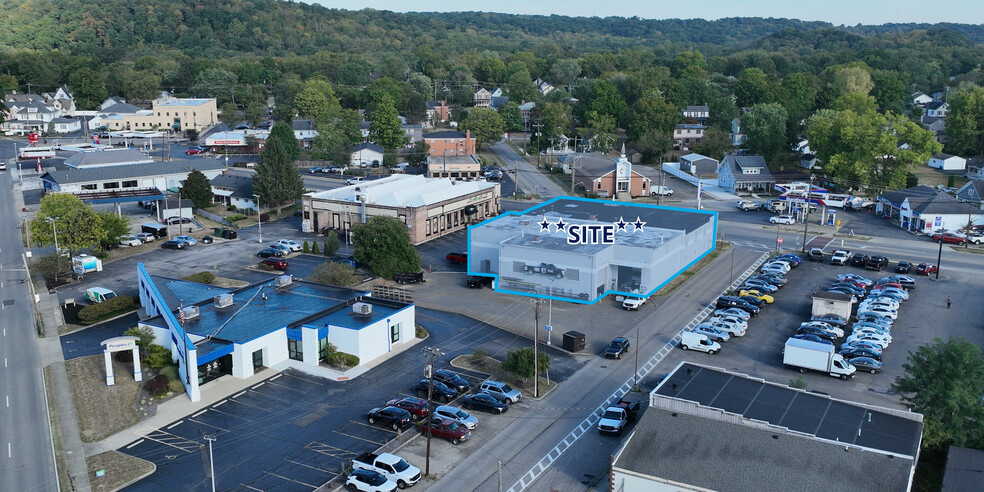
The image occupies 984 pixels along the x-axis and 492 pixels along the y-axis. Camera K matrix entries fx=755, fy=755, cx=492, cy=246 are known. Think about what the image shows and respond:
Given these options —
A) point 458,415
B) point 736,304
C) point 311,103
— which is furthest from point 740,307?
point 311,103

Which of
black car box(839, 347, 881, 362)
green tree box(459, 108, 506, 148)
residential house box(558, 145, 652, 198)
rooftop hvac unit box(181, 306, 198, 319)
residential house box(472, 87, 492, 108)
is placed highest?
residential house box(472, 87, 492, 108)

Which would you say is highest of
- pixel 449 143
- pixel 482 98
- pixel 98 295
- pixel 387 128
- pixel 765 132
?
pixel 482 98

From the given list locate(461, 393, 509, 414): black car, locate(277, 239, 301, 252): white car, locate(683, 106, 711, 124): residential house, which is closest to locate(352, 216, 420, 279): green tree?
locate(277, 239, 301, 252): white car

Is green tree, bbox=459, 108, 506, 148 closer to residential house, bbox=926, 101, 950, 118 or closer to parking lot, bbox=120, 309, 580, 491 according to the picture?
parking lot, bbox=120, 309, 580, 491

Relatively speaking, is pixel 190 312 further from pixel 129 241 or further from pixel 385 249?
pixel 129 241

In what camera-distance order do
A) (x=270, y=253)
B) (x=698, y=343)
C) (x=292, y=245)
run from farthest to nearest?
(x=292, y=245) → (x=270, y=253) → (x=698, y=343)

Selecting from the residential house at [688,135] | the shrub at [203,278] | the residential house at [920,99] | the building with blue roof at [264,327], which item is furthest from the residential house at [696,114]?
the building with blue roof at [264,327]

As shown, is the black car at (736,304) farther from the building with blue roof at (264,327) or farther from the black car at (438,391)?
the black car at (438,391)
